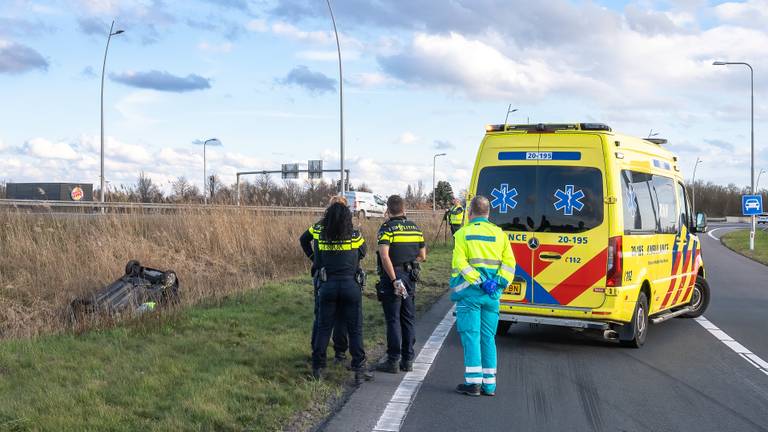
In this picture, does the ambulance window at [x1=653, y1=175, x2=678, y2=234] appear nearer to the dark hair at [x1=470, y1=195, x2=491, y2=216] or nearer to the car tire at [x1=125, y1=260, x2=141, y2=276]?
the dark hair at [x1=470, y1=195, x2=491, y2=216]

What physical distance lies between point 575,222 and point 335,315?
10.4ft

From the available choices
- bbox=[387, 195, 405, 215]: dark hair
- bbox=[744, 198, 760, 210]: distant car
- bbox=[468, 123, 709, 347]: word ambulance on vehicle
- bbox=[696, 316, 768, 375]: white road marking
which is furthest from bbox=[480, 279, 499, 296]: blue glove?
bbox=[744, 198, 760, 210]: distant car

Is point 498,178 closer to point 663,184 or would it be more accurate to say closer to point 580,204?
point 580,204

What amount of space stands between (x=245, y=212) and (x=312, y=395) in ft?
44.0

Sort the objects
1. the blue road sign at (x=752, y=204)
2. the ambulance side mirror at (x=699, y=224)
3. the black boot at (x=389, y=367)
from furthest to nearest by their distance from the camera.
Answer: the blue road sign at (x=752, y=204) < the ambulance side mirror at (x=699, y=224) < the black boot at (x=389, y=367)

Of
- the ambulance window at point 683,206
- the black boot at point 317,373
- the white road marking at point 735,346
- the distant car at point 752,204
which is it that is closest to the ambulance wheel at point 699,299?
the white road marking at point 735,346

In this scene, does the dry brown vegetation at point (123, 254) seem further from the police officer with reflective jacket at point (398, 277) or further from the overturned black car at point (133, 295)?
the police officer with reflective jacket at point (398, 277)

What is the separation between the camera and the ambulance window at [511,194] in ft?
28.7

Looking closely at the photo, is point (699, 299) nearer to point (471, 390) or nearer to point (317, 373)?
point (471, 390)

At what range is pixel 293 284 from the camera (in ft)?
45.5

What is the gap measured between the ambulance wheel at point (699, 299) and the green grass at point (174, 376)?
5015mm

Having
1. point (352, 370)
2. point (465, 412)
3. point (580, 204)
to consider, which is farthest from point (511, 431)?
point (580, 204)

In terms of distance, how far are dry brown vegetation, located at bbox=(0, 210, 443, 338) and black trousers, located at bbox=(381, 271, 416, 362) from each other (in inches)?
187

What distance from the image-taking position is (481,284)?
6652 millimetres
